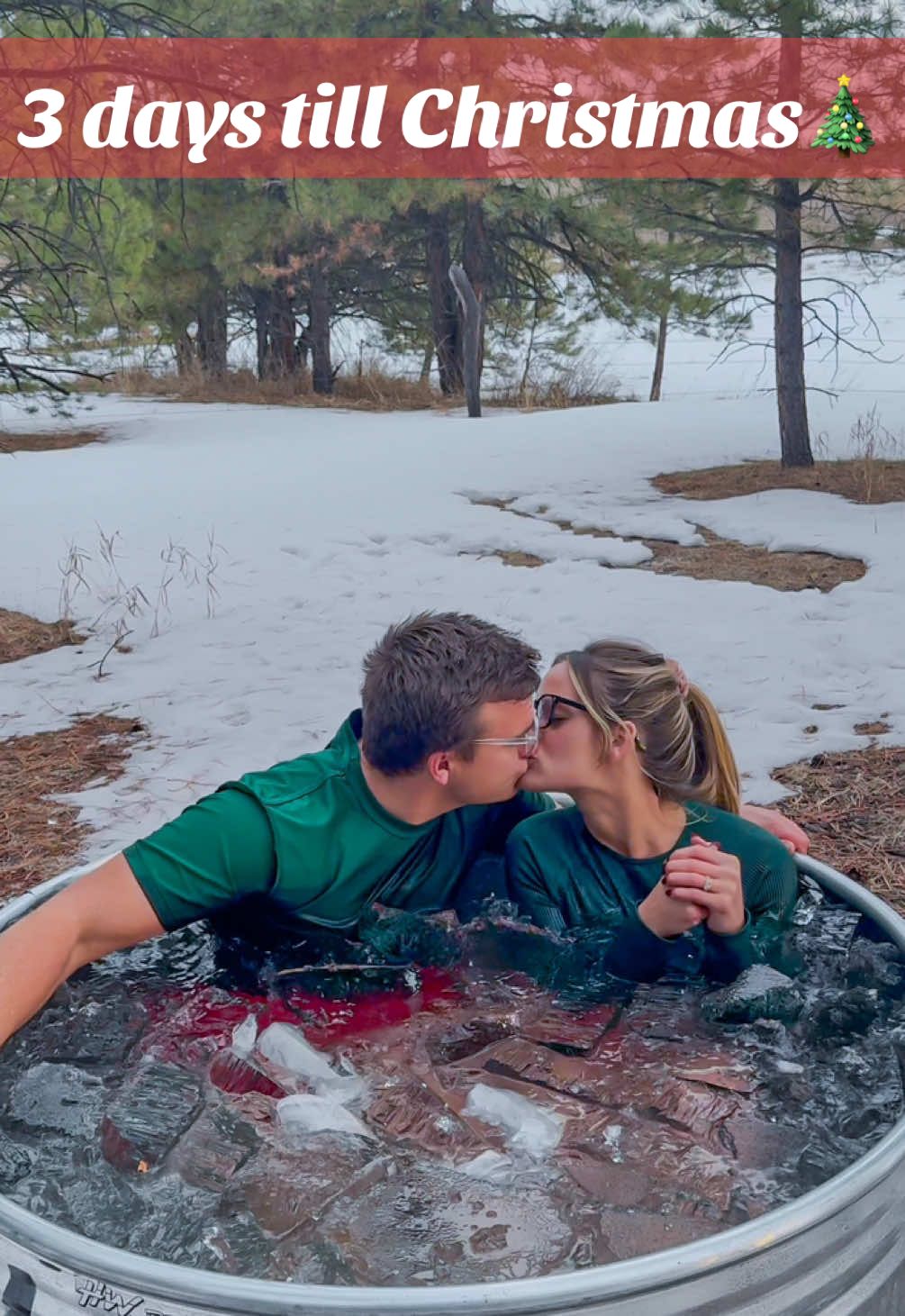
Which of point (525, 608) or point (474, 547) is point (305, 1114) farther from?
point (474, 547)

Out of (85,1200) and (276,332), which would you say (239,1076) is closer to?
(85,1200)

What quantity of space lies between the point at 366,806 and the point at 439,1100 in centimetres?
51

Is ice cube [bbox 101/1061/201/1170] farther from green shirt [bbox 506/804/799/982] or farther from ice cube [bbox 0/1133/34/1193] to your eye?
green shirt [bbox 506/804/799/982]

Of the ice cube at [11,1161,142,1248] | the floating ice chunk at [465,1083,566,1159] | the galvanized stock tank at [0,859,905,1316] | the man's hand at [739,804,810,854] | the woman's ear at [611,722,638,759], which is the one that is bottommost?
the ice cube at [11,1161,142,1248]

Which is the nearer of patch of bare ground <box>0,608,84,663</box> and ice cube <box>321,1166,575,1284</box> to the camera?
ice cube <box>321,1166,575,1284</box>

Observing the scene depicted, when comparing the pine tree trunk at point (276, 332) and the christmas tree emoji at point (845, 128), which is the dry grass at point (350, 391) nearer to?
the pine tree trunk at point (276, 332)

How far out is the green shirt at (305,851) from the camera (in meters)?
1.93

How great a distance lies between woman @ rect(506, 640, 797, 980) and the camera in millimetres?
2168

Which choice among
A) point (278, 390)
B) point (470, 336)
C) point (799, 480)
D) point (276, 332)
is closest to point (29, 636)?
point (799, 480)

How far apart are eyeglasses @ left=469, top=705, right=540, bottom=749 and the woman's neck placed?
0.42 ft

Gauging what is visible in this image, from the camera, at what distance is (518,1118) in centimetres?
180

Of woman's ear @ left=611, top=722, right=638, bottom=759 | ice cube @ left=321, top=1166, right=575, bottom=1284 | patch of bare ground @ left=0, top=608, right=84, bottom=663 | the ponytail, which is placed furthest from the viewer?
patch of bare ground @ left=0, top=608, right=84, bottom=663

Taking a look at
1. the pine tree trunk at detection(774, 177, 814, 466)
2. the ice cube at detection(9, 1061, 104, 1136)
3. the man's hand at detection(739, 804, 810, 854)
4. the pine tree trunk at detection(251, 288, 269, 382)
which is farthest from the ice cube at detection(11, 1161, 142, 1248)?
the pine tree trunk at detection(251, 288, 269, 382)

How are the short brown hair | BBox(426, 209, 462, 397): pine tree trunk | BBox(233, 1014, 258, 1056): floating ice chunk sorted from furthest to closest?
BBox(426, 209, 462, 397): pine tree trunk → the short brown hair → BBox(233, 1014, 258, 1056): floating ice chunk
